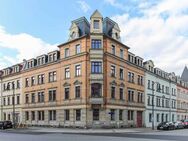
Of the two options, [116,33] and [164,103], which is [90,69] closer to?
[116,33]

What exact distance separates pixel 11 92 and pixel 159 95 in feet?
107

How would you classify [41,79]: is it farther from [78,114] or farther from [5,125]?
[78,114]

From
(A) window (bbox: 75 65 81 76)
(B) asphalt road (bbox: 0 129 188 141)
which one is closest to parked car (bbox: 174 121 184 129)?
(A) window (bbox: 75 65 81 76)

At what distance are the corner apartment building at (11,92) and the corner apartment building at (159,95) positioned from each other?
25953 millimetres

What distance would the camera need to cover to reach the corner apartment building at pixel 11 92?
201 feet

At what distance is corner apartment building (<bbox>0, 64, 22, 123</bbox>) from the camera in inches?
2411

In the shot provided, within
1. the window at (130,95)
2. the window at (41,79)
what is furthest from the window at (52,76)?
the window at (130,95)

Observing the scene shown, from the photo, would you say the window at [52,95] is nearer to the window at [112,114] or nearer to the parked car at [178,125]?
the window at [112,114]

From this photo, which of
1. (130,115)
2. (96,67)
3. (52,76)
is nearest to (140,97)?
(130,115)

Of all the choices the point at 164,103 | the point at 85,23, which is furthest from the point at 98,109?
the point at 164,103

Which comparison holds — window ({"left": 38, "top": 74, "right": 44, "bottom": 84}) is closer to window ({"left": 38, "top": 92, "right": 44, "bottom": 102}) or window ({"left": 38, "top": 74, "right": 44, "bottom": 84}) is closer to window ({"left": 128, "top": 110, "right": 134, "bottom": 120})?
window ({"left": 38, "top": 92, "right": 44, "bottom": 102})

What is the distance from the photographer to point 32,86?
57.0 metres

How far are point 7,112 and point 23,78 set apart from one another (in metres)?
11.0

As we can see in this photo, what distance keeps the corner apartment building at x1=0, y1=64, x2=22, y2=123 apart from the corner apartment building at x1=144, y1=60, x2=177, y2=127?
26.0 m
